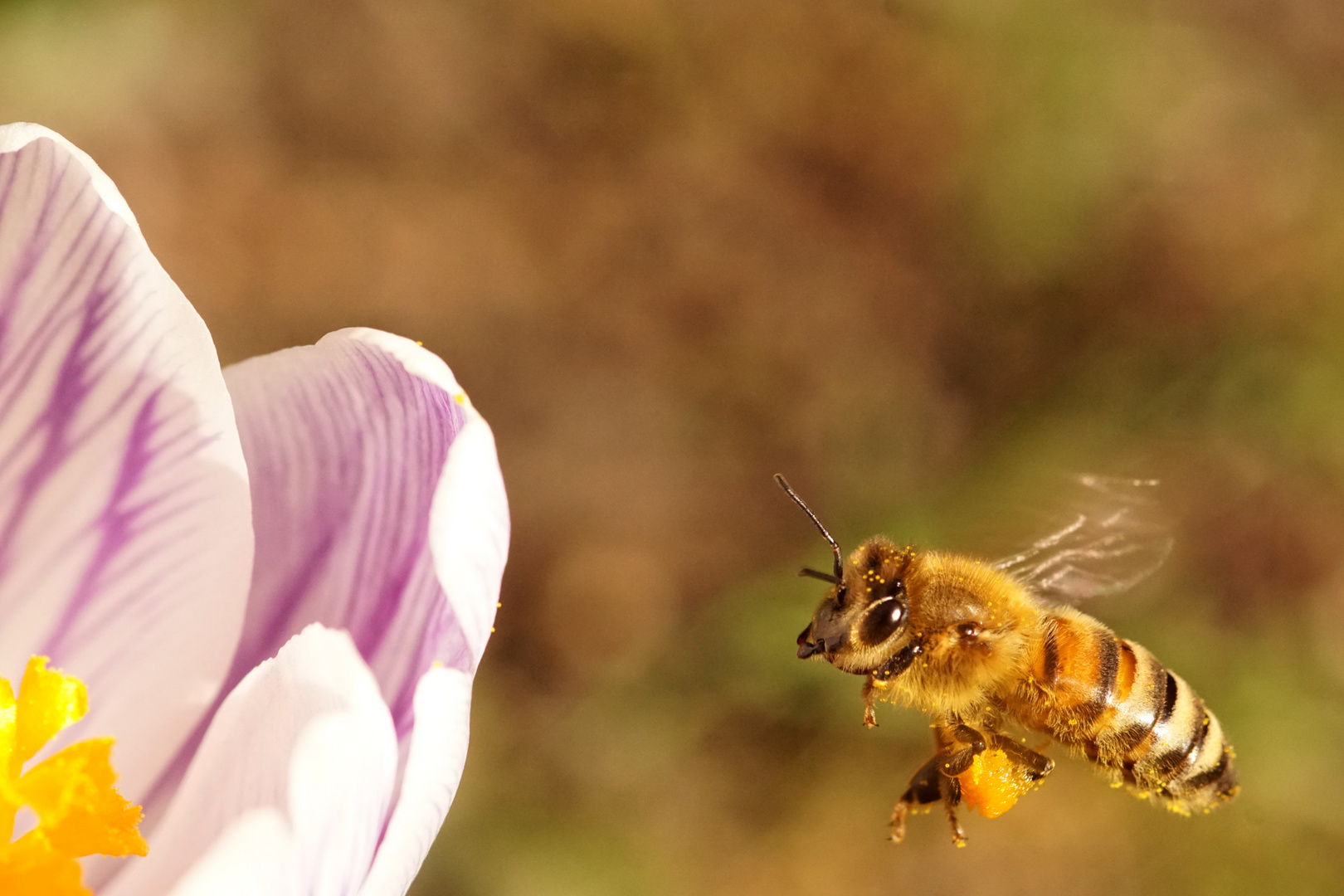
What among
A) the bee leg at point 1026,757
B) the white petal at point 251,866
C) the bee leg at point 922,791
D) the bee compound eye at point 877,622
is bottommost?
the bee leg at point 922,791

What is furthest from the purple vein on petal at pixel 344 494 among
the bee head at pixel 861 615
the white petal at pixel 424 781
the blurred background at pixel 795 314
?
the blurred background at pixel 795 314

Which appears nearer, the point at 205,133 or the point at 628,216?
the point at 205,133

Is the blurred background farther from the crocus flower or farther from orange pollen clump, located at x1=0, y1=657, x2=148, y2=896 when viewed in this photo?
orange pollen clump, located at x1=0, y1=657, x2=148, y2=896

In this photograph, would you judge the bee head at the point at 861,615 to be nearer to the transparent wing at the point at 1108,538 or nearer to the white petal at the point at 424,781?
the transparent wing at the point at 1108,538

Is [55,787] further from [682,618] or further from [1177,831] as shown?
[1177,831]

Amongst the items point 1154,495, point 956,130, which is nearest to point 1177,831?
point 1154,495

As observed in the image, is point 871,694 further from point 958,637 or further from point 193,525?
point 193,525

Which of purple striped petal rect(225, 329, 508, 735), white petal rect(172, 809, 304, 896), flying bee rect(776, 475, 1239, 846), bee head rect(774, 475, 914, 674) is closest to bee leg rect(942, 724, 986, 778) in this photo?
flying bee rect(776, 475, 1239, 846)
